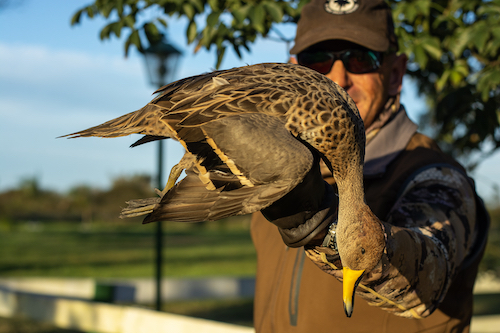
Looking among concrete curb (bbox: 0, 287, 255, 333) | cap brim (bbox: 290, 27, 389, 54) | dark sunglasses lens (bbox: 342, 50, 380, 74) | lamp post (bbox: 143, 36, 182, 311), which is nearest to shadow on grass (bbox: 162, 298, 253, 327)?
lamp post (bbox: 143, 36, 182, 311)

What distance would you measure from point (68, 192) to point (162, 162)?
52954 millimetres

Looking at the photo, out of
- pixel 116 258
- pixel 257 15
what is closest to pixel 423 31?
pixel 257 15

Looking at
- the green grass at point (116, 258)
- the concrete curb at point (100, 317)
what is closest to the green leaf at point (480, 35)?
the concrete curb at point (100, 317)

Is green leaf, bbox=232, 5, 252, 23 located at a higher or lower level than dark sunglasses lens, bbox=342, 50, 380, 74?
higher

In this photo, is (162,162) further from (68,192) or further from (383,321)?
(68,192)

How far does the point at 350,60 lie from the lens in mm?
2779

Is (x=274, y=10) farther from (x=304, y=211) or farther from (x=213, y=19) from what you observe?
(x=304, y=211)

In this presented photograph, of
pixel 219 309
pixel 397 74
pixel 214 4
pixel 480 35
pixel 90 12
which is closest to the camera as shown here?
pixel 397 74

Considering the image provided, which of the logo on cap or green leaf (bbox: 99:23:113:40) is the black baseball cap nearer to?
the logo on cap

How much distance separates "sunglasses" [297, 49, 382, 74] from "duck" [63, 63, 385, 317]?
2.87 ft

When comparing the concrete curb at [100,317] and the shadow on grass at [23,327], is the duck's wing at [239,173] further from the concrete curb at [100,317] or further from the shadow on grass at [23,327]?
the shadow on grass at [23,327]

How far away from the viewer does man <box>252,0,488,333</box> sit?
1.91 metres

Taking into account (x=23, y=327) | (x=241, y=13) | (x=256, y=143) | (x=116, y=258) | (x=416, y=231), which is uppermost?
(x=241, y=13)

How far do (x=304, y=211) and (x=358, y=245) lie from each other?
Result: 226 mm
